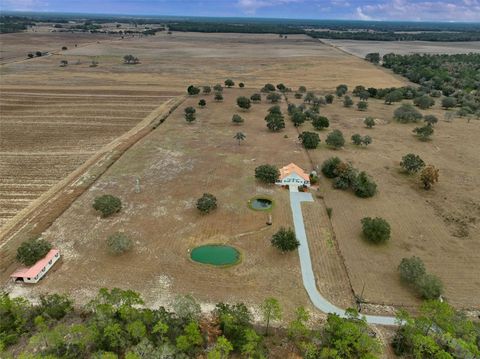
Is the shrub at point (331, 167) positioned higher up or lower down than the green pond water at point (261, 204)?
higher up

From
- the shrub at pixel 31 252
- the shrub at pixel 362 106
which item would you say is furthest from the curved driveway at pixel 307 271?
the shrub at pixel 362 106

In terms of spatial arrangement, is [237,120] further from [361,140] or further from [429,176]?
[429,176]

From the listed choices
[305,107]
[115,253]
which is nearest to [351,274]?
[115,253]

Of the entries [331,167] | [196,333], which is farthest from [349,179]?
[196,333]

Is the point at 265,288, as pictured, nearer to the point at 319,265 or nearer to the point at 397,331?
the point at 319,265

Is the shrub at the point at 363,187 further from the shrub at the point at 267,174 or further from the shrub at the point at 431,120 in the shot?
the shrub at the point at 431,120

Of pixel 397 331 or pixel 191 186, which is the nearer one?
pixel 397 331

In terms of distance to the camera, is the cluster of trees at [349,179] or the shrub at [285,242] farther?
the cluster of trees at [349,179]
